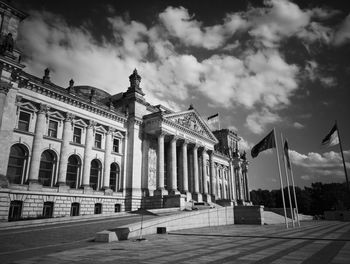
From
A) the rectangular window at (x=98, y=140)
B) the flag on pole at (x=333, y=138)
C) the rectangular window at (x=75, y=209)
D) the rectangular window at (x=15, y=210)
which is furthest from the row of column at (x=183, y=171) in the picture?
the flag on pole at (x=333, y=138)

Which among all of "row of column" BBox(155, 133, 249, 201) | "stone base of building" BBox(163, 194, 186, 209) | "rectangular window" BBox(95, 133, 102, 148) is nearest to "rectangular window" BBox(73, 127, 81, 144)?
"rectangular window" BBox(95, 133, 102, 148)

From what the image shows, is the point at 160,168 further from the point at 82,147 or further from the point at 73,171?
the point at 73,171

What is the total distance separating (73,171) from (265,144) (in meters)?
26.8

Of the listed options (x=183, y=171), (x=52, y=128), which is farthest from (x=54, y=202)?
(x=183, y=171)

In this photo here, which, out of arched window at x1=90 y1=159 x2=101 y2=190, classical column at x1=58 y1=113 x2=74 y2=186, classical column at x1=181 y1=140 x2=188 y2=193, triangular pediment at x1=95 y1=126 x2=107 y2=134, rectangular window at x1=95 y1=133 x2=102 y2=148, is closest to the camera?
classical column at x1=58 y1=113 x2=74 y2=186

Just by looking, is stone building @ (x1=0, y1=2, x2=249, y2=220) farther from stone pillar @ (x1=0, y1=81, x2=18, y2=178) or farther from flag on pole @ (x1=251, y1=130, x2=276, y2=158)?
flag on pole @ (x1=251, y1=130, x2=276, y2=158)

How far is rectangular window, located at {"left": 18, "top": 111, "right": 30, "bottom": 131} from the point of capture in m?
32.6

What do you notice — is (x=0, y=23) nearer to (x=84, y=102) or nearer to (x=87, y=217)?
(x=84, y=102)

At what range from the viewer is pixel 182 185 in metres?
51.0

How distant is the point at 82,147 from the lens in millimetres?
39188

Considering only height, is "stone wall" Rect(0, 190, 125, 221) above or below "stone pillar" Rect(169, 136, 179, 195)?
below

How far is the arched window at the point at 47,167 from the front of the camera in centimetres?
3441

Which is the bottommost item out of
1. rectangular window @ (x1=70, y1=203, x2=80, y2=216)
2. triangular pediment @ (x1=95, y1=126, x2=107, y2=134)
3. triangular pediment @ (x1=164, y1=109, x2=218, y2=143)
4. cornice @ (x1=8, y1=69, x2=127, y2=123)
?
rectangular window @ (x1=70, y1=203, x2=80, y2=216)

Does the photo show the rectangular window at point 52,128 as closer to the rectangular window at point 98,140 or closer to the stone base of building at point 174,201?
the rectangular window at point 98,140
